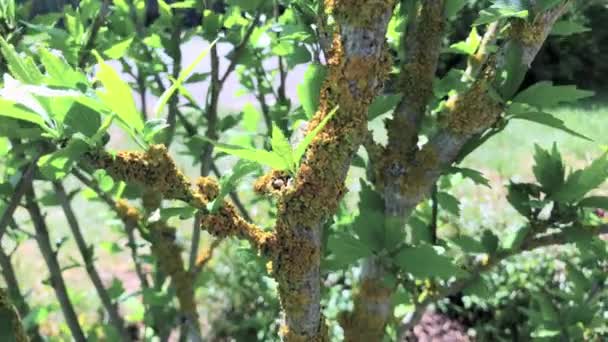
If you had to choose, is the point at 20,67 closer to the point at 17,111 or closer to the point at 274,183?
the point at 17,111

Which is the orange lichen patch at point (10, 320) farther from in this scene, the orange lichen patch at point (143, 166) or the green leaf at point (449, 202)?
the green leaf at point (449, 202)

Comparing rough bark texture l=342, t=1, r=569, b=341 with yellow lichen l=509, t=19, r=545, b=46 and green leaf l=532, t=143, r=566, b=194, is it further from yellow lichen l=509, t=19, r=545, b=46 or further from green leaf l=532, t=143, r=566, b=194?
green leaf l=532, t=143, r=566, b=194

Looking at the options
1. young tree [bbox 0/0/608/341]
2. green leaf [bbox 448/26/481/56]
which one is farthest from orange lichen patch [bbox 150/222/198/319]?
green leaf [bbox 448/26/481/56]

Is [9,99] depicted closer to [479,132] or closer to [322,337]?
[322,337]

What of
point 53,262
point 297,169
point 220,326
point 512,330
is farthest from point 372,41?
point 512,330

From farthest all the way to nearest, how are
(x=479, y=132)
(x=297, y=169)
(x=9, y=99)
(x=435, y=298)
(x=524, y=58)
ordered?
(x=435, y=298) < (x=479, y=132) < (x=524, y=58) < (x=297, y=169) < (x=9, y=99)

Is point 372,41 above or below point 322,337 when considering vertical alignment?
above

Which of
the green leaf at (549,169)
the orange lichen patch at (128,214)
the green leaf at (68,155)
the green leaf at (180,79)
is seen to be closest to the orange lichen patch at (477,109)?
the green leaf at (549,169)
